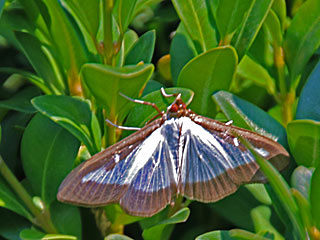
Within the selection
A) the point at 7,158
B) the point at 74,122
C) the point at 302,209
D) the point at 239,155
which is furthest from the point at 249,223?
the point at 7,158

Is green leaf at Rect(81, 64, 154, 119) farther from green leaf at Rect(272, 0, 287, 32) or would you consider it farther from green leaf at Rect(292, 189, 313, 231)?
green leaf at Rect(272, 0, 287, 32)

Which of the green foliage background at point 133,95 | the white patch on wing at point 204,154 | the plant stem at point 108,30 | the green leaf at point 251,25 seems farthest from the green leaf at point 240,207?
the plant stem at point 108,30

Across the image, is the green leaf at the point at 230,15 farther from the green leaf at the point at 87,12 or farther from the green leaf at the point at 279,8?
the green leaf at the point at 87,12

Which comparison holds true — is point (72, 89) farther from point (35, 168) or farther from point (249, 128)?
point (249, 128)

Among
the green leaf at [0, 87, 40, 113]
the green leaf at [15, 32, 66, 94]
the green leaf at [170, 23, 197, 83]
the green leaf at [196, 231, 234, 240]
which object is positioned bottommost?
the green leaf at [196, 231, 234, 240]

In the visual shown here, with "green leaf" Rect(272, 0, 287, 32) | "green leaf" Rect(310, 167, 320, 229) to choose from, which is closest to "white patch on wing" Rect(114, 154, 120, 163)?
"green leaf" Rect(310, 167, 320, 229)

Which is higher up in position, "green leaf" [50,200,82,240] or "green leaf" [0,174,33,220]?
"green leaf" [0,174,33,220]
